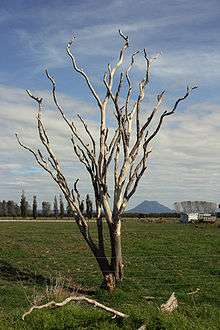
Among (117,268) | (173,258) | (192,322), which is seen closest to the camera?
(192,322)

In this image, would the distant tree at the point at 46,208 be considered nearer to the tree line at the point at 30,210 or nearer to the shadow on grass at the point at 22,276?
the tree line at the point at 30,210

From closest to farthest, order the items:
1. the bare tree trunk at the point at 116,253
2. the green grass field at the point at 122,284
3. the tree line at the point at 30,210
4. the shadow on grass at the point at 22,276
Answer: the green grass field at the point at 122,284, the bare tree trunk at the point at 116,253, the shadow on grass at the point at 22,276, the tree line at the point at 30,210

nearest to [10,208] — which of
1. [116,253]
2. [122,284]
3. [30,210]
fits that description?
[30,210]

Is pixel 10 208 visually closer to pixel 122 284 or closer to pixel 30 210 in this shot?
pixel 30 210

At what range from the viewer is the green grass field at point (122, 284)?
348 inches

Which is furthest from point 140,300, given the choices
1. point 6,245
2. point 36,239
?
point 36,239

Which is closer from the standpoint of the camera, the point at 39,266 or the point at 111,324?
the point at 111,324

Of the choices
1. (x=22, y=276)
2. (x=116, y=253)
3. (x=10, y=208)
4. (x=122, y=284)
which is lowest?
(x=122, y=284)

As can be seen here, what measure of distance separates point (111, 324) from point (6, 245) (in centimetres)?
1819

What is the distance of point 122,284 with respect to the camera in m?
16.0

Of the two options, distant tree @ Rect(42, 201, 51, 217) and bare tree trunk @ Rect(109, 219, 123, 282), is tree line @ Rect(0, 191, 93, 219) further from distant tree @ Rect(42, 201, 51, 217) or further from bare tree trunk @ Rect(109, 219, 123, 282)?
bare tree trunk @ Rect(109, 219, 123, 282)

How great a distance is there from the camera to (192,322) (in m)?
8.54

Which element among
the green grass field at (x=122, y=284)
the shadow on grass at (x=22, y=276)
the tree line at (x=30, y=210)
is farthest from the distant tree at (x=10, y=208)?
the shadow on grass at (x=22, y=276)

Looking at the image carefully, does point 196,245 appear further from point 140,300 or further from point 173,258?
point 140,300
